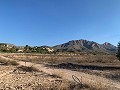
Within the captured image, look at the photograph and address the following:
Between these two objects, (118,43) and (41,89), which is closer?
(41,89)

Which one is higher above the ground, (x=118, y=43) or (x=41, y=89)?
(x=118, y=43)

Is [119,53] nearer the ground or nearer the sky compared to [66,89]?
nearer the sky

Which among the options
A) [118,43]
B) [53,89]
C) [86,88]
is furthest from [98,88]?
[118,43]

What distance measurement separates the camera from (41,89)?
16.5 m

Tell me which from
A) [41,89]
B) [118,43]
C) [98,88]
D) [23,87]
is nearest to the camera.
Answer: [98,88]

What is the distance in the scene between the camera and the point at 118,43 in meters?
46.9

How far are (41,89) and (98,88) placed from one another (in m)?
3.54

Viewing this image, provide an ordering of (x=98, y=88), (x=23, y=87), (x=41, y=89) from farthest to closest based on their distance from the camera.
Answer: (x=23, y=87)
(x=41, y=89)
(x=98, y=88)

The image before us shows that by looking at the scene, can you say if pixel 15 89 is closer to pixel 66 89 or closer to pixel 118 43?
pixel 66 89

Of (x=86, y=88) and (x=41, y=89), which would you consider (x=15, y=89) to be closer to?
(x=41, y=89)

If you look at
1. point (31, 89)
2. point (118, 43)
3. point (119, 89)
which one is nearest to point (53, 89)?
Result: point (31, 89)

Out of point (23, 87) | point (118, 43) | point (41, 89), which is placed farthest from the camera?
point (118, 43)

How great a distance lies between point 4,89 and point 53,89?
3.16 m

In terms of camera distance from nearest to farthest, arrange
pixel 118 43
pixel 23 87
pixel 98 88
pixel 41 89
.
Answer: pixel 98 88 < pixel 41 89 < pixel 23 87 < pixel 118 43
